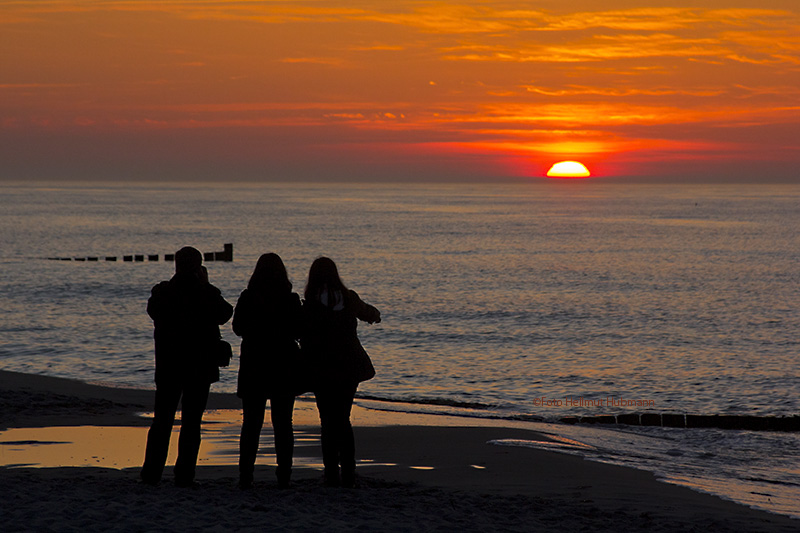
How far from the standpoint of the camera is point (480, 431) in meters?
13.0

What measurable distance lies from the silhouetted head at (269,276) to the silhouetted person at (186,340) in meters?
0.34

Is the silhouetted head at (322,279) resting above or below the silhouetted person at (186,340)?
above

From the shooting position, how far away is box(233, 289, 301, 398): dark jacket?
7.48 meters

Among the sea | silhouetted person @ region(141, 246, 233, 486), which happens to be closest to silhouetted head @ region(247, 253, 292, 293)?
silhouetted person @ region(141, 246, 233, 486)

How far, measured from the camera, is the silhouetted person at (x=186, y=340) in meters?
7.47

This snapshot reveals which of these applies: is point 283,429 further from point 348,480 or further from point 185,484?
point 185,484

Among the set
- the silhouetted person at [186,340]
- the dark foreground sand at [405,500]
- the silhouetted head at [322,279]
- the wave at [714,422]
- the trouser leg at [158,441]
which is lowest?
the wave at [714,422]

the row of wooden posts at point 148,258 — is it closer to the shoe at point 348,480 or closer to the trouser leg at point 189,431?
the trouser leg at point 189,431

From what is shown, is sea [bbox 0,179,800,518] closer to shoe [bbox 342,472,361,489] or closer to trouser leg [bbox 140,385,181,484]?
shoe [bbox 342,472,361,489]

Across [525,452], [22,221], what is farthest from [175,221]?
[525,452]

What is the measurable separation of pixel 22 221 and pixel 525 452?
121 meters

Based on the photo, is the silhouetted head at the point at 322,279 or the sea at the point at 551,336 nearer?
the silhouetted head at the point at 322,279

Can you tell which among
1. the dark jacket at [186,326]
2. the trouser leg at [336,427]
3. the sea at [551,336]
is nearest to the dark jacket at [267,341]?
the dark jacket at [186,326]


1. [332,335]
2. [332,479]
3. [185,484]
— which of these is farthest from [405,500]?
[185,484]
